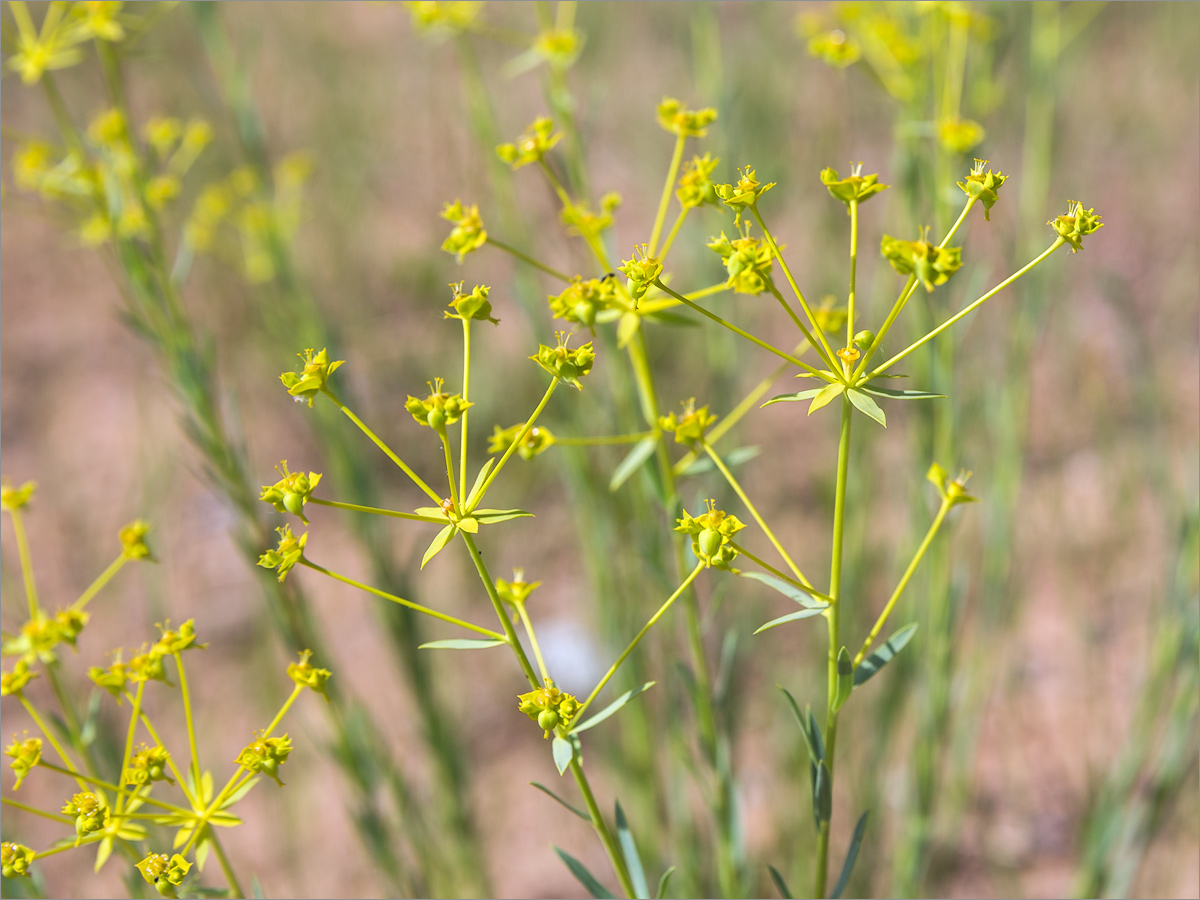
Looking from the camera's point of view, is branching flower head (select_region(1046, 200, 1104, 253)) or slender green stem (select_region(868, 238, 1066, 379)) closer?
slender green stem (select_region(868, 238, 1066, 379))

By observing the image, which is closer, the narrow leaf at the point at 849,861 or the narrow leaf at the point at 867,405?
the narrow leaf at the point at 867,405

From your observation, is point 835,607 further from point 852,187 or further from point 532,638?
point 852,187

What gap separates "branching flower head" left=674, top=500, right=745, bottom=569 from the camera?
37.9 inches

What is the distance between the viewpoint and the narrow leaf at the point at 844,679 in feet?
3.24

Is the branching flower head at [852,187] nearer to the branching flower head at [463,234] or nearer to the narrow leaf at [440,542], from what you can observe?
the branching flower head at [463,234]

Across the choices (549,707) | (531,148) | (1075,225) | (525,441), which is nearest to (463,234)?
(531,148)

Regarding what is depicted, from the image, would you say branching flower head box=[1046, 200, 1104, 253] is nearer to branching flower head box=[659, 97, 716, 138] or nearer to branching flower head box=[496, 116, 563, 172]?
branching flower head box=[659, 97, 716, 138]

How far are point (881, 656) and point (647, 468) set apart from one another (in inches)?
16.9

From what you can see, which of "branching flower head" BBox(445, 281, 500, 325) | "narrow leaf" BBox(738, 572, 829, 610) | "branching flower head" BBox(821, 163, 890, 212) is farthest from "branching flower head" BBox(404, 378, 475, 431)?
"branching flower head" BBox(821, 163, 890, 212)

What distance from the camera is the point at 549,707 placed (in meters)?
0.98

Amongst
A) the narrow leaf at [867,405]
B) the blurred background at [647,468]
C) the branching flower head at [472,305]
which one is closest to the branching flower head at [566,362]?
the branching flower head at [472,305]

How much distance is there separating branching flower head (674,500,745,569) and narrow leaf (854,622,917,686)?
21 centimetres

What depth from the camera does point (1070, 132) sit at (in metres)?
5.02

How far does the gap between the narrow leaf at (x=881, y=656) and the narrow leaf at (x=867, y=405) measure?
0.89 ft
